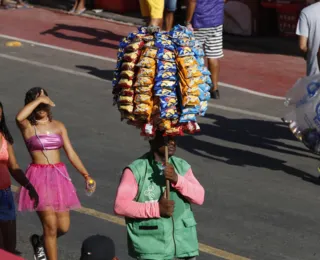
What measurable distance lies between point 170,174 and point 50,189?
2.17 metres

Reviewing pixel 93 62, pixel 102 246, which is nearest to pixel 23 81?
pixel 93 62

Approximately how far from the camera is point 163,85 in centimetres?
653

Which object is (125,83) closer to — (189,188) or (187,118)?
(187,118)

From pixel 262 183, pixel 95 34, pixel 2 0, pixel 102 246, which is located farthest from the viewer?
pixel 2 0

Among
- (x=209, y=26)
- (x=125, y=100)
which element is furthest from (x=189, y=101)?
(x=209, y=26)

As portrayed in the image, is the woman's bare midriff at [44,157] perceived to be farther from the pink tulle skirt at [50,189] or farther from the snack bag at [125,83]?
the snack bag at [125,83]

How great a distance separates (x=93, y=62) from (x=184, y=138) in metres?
4.66

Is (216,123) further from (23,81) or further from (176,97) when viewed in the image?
(176,97)

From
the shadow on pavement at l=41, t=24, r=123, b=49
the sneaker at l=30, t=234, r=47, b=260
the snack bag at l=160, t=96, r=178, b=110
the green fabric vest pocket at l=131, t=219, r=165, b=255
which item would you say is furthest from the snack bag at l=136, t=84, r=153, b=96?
the shadow on pavement at l=41, t=24, r=123, b=49

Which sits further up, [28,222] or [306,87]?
[306,87]

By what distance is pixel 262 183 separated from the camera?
10.8 metres

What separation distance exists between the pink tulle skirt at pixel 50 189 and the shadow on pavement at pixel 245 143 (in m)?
3.60

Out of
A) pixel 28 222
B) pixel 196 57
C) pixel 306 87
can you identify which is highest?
pixel 196 57

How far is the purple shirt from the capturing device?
47.3ft
